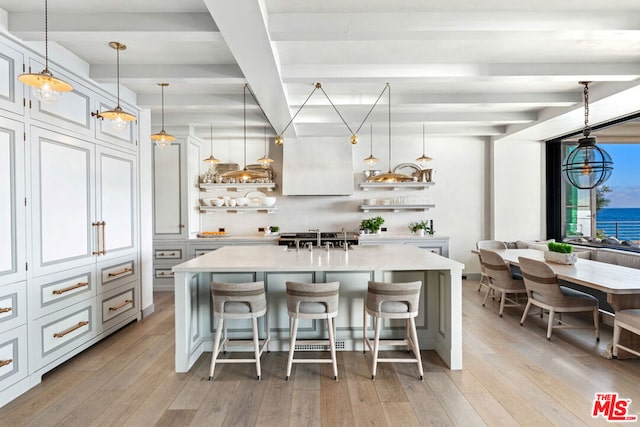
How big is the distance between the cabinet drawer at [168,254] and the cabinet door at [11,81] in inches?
130

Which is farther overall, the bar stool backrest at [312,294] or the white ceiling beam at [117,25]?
the bar stool backrest at [312,294]

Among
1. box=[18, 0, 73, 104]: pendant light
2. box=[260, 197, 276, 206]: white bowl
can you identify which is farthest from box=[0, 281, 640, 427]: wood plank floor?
box=[260, 197, 276, 206]: white bowl

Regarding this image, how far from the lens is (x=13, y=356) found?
236cm

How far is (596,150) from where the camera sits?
3.83 meters

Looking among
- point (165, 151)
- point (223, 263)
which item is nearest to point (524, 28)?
point (223, 263)

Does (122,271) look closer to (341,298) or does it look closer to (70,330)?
(70,330)

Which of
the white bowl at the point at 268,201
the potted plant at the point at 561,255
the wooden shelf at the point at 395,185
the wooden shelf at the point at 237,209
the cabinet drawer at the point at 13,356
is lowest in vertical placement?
the cabinet drawer at the point at 13,356

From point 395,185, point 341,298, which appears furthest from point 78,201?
point 395,185

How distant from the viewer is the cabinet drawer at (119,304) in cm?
337

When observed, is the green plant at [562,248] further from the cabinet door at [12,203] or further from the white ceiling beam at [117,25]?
the cabinet door at [12,203]

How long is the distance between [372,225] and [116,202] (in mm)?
3881

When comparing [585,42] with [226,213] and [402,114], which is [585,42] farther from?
[226,213]

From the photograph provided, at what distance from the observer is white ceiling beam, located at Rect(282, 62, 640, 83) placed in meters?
3.28

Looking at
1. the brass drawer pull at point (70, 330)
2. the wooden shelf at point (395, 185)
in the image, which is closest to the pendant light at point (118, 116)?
the brass drawer pull at point (70, 330)
